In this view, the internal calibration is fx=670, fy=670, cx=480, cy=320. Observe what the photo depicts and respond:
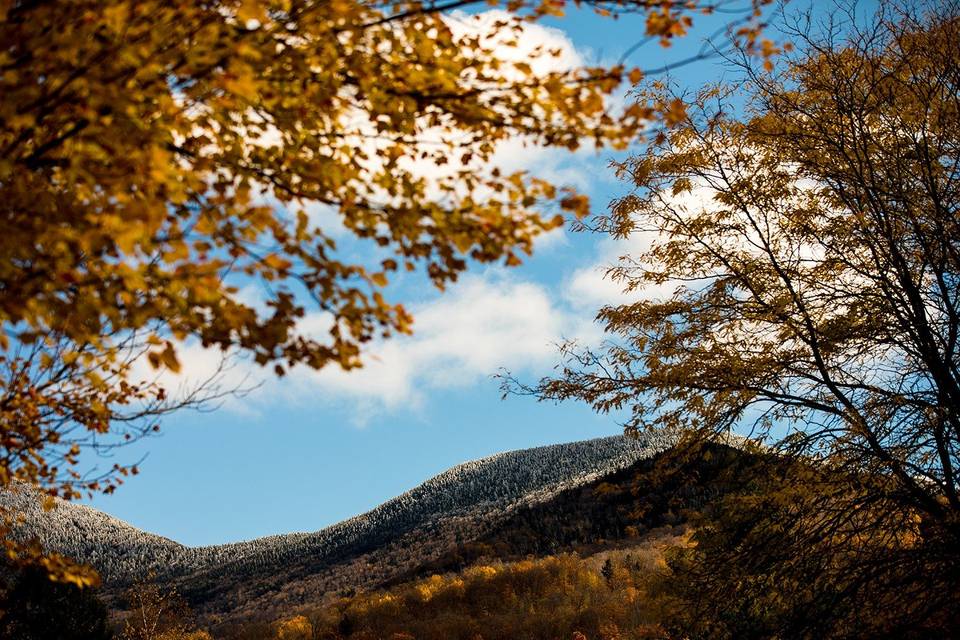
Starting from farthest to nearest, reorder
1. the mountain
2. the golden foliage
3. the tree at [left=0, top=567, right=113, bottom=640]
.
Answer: the mountain, the golden foliage, the tree at [left=0, top=567, right=113, bottom=640]

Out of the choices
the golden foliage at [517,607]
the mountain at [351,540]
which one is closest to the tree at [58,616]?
the golden foliage at [517,607]

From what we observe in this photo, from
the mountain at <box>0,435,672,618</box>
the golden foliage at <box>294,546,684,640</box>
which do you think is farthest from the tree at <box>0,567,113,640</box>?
the mountain at <box>0,435,672,618</box>

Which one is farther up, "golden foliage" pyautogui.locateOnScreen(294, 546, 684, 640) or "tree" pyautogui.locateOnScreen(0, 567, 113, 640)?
"tree" pyautogui.locateOnScreen(0, 567, 113, 640)

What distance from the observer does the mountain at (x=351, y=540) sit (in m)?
63.2

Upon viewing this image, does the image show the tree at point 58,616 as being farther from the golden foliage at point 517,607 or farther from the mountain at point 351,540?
the mountain at point 351,540

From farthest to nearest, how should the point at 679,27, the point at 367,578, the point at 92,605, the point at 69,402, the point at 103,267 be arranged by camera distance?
the point at 367,578, the point at 92,605, the point at 69,402, the point at 679,27, the point at 103,267

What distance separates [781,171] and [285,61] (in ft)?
19.9

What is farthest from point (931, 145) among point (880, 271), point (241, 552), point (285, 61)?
point (241, 552)

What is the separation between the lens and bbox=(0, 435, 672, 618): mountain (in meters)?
63.2

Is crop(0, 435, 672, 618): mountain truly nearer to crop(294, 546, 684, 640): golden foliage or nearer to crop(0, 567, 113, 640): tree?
crop(294, 546, 684, 640): golden foliage

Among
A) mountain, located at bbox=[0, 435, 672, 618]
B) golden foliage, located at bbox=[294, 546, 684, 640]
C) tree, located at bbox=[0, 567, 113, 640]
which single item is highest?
mountain, located at bbox=[0, 435, 672, 618]

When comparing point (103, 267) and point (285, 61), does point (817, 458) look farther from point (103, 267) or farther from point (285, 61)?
point (103, 267)

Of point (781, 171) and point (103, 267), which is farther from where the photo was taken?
point (781, 171)

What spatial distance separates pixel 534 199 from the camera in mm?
3180
